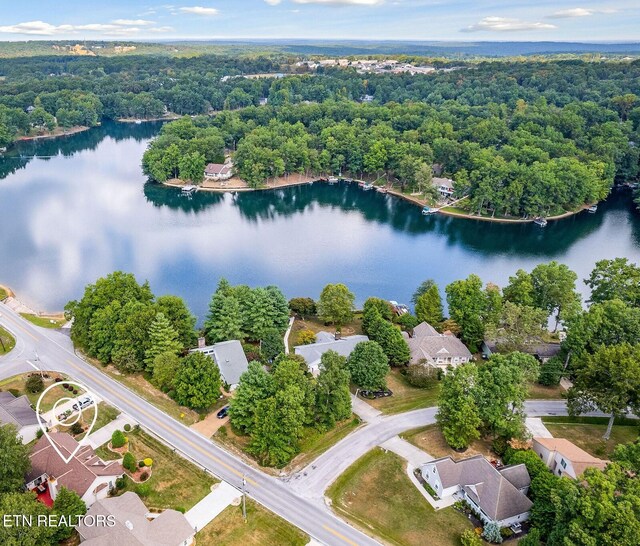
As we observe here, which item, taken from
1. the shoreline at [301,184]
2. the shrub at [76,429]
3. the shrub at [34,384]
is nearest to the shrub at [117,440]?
the shrub at [76,429]

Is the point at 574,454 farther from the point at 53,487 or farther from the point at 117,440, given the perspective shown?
the point at 53,487

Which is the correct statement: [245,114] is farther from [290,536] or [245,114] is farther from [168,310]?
[290,536]

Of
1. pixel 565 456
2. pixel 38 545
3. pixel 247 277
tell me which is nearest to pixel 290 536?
pixel 38 545

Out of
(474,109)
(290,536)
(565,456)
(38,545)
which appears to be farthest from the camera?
(474,109)

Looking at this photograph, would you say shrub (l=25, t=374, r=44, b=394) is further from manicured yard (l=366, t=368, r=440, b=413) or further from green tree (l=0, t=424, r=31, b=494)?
manicured yard (l=366, t=368, r=440, b=413)

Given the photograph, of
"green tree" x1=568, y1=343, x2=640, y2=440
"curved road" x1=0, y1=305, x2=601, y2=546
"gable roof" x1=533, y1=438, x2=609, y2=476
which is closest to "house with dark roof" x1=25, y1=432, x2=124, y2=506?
"curved road" x1=0, y1=305, x2=601, y2=546

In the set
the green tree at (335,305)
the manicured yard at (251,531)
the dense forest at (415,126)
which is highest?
the dense forest at (415,126)

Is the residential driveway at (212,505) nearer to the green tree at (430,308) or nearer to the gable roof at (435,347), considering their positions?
the gable roof at (435,347)
